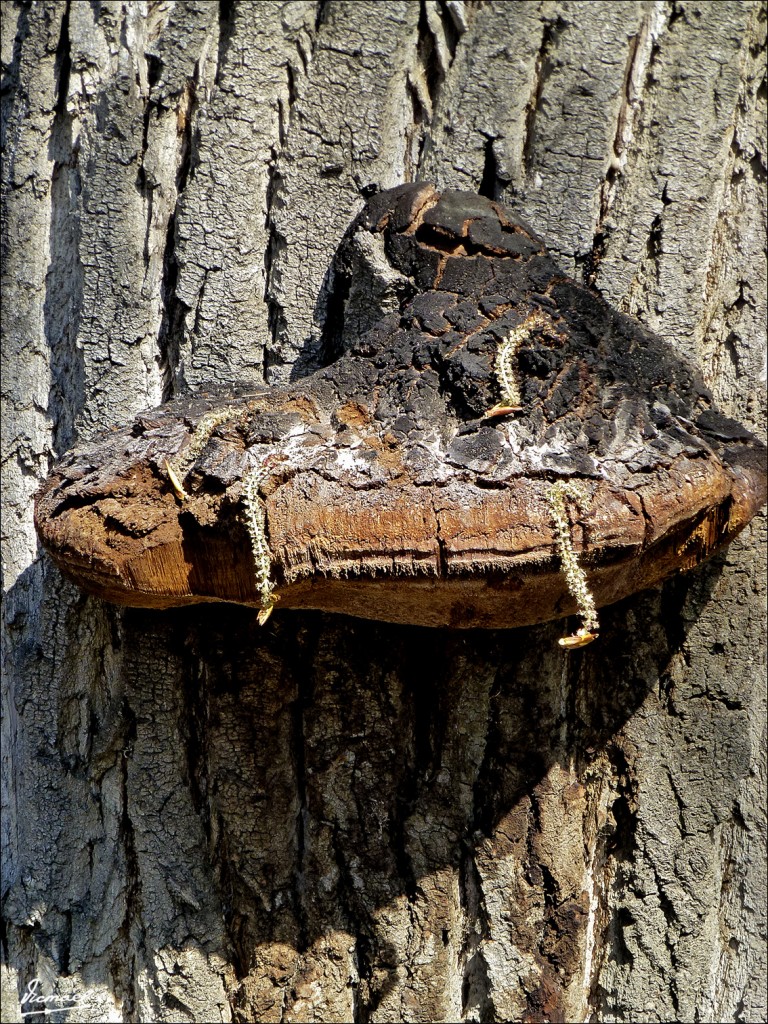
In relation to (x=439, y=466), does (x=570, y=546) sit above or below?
below

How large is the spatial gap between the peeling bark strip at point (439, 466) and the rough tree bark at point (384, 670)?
0.94ft

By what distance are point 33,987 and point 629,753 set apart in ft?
4.95

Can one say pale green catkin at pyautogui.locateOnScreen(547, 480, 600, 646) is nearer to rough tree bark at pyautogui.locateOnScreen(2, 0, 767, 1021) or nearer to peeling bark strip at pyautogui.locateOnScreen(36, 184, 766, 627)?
peeling bark strip at pyautogui.locateOnScreen(36, 184, 766, 627)

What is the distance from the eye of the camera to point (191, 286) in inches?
73.4

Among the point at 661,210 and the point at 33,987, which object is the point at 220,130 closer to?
the point at 661,210

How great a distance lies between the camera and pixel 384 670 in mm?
1810

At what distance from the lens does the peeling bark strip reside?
1380 mm

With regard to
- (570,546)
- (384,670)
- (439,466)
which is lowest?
(384,670)

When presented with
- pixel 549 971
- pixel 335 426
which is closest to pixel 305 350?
A: pixel 335 426

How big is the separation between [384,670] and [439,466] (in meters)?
0.59

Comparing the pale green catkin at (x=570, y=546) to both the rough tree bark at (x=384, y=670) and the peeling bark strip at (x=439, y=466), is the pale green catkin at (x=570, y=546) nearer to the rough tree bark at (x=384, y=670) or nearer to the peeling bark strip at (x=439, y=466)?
the peeling bark strip at (x=439, y=466)

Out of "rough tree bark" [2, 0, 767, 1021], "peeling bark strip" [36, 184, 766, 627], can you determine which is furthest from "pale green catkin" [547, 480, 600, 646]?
"rough tree bark" [2, 0, 767, 1021]

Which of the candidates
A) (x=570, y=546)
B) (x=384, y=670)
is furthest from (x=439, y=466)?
(x=384, y=670)

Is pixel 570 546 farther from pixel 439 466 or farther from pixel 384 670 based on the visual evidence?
pixel 384 670
